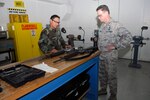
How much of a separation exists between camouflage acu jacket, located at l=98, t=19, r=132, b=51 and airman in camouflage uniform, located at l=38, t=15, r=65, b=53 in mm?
1116

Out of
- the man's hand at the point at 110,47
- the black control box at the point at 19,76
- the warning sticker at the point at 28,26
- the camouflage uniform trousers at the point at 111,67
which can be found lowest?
the camouflage uniform trousers at the point at 111,67

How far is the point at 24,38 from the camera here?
3.92 m

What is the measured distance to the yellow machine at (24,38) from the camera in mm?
3732

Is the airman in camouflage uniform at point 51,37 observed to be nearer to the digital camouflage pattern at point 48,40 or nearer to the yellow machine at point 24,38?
the digital camouflage pattern at point 48,40

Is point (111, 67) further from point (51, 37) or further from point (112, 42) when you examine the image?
point (51, 37)

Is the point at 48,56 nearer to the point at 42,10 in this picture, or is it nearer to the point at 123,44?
the point at 123,44

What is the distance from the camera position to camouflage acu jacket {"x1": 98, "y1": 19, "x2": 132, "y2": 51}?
2242mm

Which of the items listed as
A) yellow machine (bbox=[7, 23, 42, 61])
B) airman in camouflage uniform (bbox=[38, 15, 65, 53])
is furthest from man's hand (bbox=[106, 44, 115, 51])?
yellow machine (bbox=[7, 23, 42, 61])

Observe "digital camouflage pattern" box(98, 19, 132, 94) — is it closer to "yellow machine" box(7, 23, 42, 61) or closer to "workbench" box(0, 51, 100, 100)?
"workbench" box(0, 51, 100, 100)

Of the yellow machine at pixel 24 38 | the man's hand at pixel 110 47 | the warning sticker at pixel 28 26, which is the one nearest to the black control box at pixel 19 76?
the man's hand at pixel 110 47

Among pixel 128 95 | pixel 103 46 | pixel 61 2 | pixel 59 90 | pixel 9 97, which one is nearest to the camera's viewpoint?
pixel 9 97

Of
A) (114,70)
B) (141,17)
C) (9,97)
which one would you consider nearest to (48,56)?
(9,97)

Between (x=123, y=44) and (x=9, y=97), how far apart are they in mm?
1882

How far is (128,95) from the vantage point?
8.53 feet
